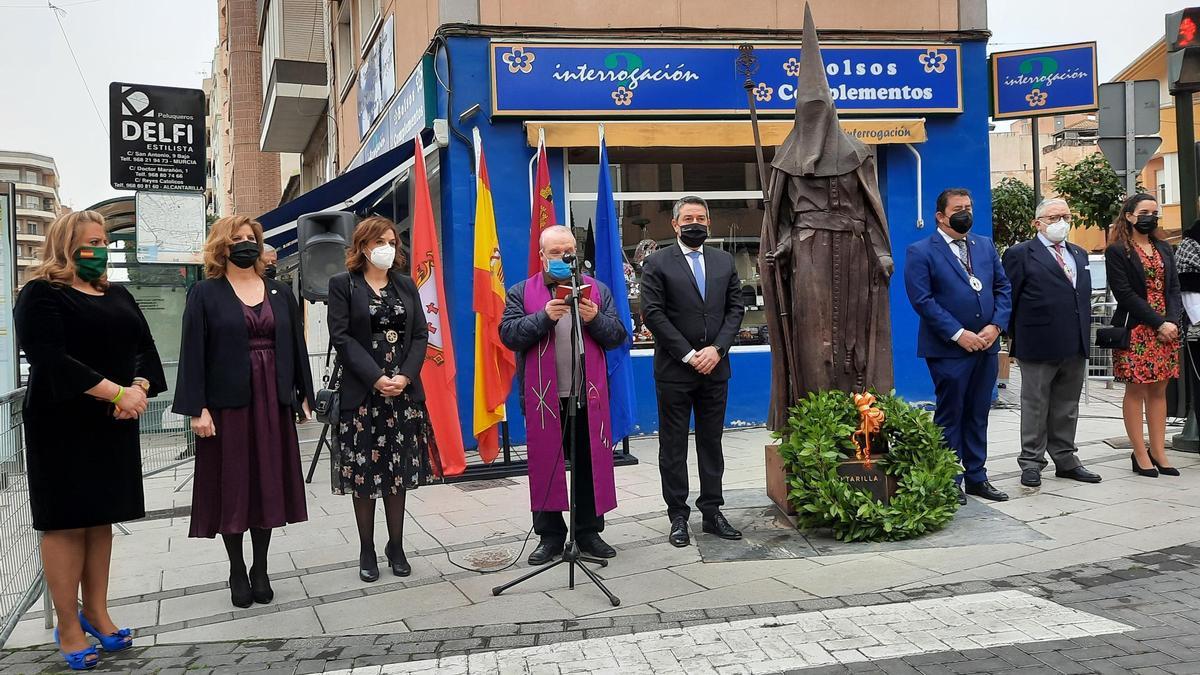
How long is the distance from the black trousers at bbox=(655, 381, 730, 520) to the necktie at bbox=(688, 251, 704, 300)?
0.56m

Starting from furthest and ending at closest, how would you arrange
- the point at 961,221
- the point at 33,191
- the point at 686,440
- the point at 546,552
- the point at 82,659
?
the point at 33,191 → the point at 961,221 → the point at 686,440 → the point at 546,552 → the point at 82,659

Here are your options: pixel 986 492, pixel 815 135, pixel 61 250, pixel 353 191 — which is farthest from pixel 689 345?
pixel 353 191

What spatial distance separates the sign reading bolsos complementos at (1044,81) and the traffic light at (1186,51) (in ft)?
9.62

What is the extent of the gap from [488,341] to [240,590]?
3.17 m

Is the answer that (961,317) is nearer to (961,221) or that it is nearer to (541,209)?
(961,221)

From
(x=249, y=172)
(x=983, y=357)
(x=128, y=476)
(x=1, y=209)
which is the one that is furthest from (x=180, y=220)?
(x=249, y=172)

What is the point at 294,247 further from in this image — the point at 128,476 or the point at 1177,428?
the point at 1177,428

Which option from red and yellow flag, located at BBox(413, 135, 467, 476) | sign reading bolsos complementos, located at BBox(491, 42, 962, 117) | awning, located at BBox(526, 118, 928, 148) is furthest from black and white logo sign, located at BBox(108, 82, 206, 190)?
awning, located at BBox(526, 118, 928, 148)

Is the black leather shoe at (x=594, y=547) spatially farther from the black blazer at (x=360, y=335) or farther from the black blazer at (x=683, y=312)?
the black blazer at (x=360, y=335)

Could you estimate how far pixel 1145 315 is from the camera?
7.23 m

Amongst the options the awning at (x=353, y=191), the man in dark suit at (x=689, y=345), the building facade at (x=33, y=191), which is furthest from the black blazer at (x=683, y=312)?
the building facade at (x=33, y=191)

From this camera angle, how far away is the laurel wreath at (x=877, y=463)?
5773 millimetres

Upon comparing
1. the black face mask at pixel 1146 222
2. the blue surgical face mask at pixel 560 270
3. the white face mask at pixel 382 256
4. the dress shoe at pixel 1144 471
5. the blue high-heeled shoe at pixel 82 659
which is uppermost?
the black face mask at pixel 1146 222

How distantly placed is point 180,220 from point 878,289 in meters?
5.77
